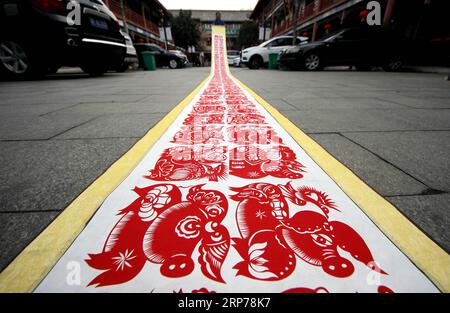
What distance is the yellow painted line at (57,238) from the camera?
0.51 m

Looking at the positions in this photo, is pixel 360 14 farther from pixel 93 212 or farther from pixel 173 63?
pixel 93 212

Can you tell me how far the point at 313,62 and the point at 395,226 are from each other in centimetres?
858

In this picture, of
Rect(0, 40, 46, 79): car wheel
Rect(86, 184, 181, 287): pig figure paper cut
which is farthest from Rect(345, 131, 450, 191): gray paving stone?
Rect(0, 40, 46, 79): car wheel

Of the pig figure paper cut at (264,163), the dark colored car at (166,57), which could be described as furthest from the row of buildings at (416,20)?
the dark colored car at (166,57)

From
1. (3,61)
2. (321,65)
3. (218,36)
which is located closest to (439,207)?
(3,61)

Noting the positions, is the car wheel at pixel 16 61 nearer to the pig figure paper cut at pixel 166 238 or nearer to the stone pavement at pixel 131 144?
the stone pavement at pixel 131 144

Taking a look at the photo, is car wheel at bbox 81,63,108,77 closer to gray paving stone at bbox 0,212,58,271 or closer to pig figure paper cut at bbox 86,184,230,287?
gray paving stone at bbox 0,212,58,271

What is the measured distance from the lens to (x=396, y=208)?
Answer: 2.47 feet

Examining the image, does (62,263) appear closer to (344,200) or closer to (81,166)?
(81,166)

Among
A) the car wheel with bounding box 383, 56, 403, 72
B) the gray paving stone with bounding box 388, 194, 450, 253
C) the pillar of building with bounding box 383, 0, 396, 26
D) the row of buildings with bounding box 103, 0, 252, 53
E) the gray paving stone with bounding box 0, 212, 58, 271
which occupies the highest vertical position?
the row of buildings with bounding box 103, 0, 252, 53

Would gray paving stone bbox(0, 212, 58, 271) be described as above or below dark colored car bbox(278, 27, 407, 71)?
below

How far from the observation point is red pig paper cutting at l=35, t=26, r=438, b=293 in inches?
20.1

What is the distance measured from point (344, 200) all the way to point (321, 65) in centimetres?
852

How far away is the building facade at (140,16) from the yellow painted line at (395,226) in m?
18.1
